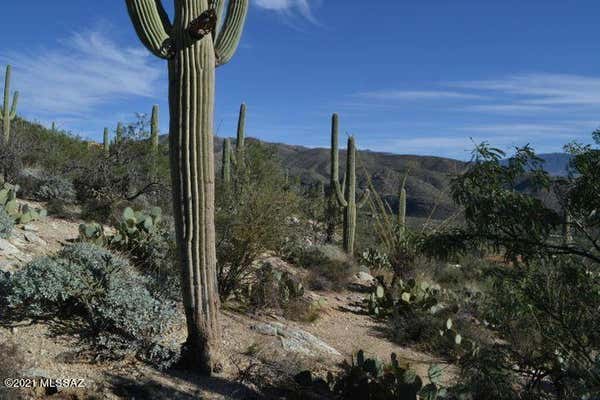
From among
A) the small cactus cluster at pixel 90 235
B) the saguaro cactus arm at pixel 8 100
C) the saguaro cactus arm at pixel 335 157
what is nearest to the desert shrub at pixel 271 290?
the small cactus cluster at pixel 90 235

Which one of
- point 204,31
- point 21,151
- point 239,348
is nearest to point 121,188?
point 21,151

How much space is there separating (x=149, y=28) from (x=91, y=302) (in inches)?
118

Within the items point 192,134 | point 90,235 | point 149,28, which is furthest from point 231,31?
point 90,235

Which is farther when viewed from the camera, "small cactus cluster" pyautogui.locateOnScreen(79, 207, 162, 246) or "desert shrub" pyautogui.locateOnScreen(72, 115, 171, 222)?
"desert shrub" pyautogui.locateOnScreen(72, 115, 171, 222)

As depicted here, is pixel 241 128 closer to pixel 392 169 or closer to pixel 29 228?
pixel 29 228

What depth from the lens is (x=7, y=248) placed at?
7.53 meters

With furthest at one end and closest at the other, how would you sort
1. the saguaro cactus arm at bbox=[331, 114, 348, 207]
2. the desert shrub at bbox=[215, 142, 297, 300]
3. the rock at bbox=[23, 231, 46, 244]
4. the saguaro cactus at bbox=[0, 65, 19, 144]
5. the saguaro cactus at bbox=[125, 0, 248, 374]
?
1. the saguaro cactus at bbox=[0, 65, 19, 144]
2. the saguaro cactus arm at bbox=[331, 114, 348, 207]
3. the desert shrub at bbox=[215, 142, 297, 300]
4. the rock at bbox=[23, 231, 46, 244]
5. the saguaro cactus at bbox=[125, 0, 248, 374]

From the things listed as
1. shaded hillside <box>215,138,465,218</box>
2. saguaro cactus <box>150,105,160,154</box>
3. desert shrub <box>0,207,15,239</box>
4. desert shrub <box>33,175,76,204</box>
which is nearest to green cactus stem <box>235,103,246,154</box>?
saguaro cactus <box>150,105,160,154</box>

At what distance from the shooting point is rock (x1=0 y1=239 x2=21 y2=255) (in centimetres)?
745

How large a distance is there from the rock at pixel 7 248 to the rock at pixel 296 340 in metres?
3.46

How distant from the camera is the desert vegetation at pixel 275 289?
433cm

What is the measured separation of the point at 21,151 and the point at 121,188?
10.2 ft

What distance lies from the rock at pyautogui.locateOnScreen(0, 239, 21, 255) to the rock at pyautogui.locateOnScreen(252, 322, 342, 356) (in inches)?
136

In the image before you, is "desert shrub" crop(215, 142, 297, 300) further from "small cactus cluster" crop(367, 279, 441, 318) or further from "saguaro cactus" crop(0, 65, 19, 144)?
"saguaro cactus" crop(0, 65, 19, 144)
